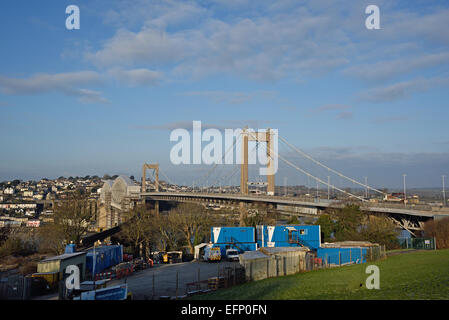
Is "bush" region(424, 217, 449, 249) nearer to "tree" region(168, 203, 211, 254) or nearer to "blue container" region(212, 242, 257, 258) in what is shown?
"blue container" region(212, 242, 257, 258)

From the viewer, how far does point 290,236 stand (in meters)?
29.9

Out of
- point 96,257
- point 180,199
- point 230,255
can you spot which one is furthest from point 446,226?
point 180,199

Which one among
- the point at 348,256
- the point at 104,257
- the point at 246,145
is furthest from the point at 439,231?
the point at 246,145

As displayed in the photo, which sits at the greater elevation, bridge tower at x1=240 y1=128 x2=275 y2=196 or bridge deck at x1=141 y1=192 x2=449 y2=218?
bridge tower at x1=240 y1=128 x2=275 y2=196

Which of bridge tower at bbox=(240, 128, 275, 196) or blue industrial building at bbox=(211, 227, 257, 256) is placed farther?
bridge tower at bbox=(240, 128, 275, 196)

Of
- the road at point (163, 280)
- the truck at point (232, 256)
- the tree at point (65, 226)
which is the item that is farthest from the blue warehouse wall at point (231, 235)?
the tree at point (65, 226)

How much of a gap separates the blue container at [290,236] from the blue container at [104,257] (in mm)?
11726

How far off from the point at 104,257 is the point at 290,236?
14820mm

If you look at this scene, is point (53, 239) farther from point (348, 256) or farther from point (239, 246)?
point (348, 256)

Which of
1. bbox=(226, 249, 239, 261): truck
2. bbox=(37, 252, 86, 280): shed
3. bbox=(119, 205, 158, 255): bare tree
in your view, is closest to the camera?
bbox=(37, 252, 86, 280): shed

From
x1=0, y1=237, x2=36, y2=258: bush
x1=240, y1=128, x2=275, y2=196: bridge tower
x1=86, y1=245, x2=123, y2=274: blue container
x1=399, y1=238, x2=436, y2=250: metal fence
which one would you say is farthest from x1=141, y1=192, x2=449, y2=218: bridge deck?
x1=0, y1=237, x2=36, y2=258: bush

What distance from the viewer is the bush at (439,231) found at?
82.2ft

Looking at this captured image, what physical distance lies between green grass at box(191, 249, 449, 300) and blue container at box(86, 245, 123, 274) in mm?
10046

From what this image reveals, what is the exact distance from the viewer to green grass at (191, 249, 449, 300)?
10.9 metres
